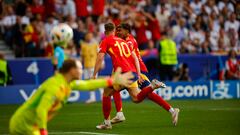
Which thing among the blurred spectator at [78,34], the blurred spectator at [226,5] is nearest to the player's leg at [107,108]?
the blurred spectator at [78,34]

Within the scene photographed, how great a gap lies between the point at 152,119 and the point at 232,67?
41.1 feet

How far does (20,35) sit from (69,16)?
213 centimetres

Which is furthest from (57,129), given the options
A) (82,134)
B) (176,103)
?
(176,103)

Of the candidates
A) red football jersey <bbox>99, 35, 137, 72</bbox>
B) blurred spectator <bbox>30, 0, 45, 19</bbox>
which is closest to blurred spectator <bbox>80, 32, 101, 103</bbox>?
blurred spectator <bbox>30, 0, 45, 19</bbox>

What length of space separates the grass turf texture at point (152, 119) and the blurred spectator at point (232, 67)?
18.8 ft

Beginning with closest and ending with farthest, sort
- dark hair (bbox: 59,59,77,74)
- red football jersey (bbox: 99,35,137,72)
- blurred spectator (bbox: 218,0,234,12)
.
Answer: dark hair (bbox: 59,59,77,74) → red football jersey (bbox: 99,35,137,72) → blurred spectator (bbox: 218,0,234,12)

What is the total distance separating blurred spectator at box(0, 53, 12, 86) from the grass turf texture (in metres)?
2.08

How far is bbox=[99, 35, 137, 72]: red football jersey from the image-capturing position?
16844 mm

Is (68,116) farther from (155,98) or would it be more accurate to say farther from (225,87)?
(225,87)

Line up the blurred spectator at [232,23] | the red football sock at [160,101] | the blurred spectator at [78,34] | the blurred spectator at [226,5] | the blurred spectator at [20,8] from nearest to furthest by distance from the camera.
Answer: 1. the red football sock at [160,101]
2. the blurred spectator at [78,34]
3. the blurred spectator at [20,8]
4. the blurred spectator at [232,23]
5. the blurred spectator at [226,5]

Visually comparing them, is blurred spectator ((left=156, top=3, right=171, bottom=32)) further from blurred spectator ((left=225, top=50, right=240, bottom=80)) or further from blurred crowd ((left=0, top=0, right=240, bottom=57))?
blurred spectator ((left=225, top=50, right=240, bottom=80))

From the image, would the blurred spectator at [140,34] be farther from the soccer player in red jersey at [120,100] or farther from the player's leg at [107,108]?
the player's leg at [107,108]

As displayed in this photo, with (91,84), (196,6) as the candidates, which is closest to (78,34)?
(196,6)

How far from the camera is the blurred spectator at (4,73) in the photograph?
2669 cm
